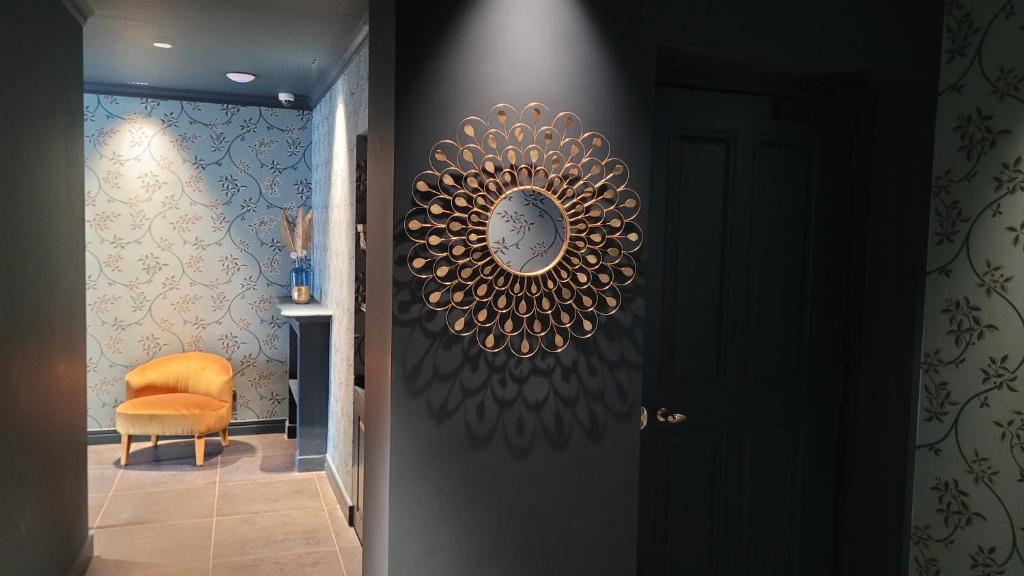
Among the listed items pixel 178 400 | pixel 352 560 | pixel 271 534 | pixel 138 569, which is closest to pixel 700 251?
pixel 352 560

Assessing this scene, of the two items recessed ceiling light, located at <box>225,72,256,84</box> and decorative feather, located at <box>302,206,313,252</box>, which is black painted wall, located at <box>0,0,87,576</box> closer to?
recessed ceiling light, located at <box>225,72,256,84</box>

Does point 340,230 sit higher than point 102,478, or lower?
higher

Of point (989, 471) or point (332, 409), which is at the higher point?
point (989, 471)

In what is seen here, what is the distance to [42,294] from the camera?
270cm

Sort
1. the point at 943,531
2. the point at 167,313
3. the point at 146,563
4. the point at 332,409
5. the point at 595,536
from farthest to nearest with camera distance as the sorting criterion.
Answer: the point at 167,313
the point at 332,409
the point at 146,563
the point at 943,531
the point at 595,536

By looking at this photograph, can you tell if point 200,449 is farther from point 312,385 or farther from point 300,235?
point 300,235

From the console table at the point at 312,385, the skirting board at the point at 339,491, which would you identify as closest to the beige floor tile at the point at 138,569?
the skirting board at the point at 339,491

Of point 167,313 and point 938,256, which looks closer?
point 938,256

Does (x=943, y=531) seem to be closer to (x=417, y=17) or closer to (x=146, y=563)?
(x=417, y=17)

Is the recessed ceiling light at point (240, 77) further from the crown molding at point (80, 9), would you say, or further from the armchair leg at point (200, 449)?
the armchair leg at point (200, 449)

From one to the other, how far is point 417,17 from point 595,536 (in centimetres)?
151

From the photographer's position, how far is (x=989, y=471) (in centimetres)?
235

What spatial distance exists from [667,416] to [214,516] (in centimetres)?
268

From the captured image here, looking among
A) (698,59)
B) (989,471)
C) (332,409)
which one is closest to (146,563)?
(332,409)
